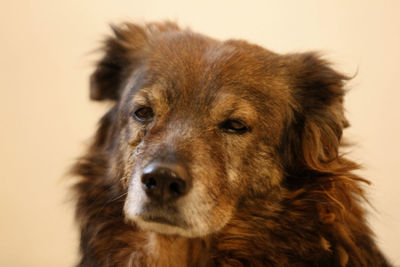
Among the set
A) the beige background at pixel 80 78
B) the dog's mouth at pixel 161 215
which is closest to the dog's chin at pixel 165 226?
the dog's mouth at pixel 161 215

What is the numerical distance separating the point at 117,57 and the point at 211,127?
69cm

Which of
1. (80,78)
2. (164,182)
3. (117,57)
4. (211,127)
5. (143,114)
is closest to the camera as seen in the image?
(164,182)

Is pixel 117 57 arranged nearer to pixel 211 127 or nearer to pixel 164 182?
pixel 211 127

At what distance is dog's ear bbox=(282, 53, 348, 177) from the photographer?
6.45ft

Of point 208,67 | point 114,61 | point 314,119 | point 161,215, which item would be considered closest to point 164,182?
point 161,215

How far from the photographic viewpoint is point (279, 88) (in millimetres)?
1973

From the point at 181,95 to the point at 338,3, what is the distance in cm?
152

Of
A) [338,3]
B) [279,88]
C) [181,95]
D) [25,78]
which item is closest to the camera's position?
[181,95]

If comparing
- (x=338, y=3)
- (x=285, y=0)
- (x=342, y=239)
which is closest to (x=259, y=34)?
(x=285, y=0)

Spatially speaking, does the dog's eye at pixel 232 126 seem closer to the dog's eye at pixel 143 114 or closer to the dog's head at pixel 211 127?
the dog's head at pixel 211 127

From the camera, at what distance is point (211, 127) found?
Answer: 5.95 feet

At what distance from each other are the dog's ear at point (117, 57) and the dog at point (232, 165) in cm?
12

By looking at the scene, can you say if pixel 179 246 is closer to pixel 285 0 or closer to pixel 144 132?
pixel 144 132

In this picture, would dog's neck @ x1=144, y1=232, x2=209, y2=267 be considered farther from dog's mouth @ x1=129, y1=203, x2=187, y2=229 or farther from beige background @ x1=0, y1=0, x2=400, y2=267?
beige background @ x1=0, y1=0, x2=400, y2=267
